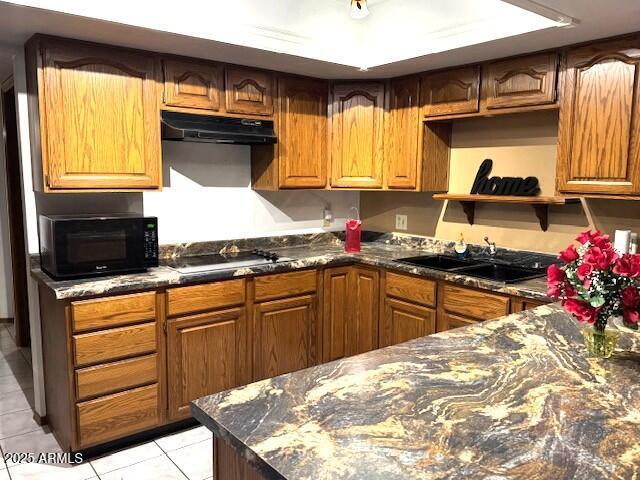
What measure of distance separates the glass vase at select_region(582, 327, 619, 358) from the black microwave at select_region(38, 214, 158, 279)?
220cm

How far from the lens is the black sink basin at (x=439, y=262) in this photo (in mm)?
3527

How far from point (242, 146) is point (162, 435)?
195 cm

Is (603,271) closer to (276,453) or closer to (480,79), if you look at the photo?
(276,453)

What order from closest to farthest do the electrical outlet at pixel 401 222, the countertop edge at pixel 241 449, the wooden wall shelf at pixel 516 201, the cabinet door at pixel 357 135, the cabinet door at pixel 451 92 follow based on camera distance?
the countertop edge at pixel 241 449 → the wooden wall shelf at pixel 516 201 → the cabinet door at pixel 451 92 → the cabinet door at pixel 357 135 → the electrical outlet at pixel 401 222

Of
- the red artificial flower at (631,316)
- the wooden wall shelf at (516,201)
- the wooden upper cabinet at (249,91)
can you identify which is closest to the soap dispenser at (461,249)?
the wooden wall shelf at (516,201)

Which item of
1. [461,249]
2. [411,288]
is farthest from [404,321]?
[461,249]

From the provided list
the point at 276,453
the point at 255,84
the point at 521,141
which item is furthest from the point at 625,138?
the point at 276,453

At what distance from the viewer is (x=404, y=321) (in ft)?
11.2

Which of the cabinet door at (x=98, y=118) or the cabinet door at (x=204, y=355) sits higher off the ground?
the cabinet door at (x=98, y=118)

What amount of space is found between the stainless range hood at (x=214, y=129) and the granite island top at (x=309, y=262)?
0.76m

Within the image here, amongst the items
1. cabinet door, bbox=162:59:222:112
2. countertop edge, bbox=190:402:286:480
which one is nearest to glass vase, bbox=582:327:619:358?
countertop edge, bbox=190:402:286:480

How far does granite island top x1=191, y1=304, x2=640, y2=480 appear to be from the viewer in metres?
1.04

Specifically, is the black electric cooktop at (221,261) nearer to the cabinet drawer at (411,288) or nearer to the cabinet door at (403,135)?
the cabinet drawer at (411,288)

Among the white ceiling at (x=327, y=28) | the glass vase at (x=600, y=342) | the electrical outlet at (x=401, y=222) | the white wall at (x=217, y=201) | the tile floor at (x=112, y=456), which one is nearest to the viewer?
the glass vase at (x=600, y=342)
